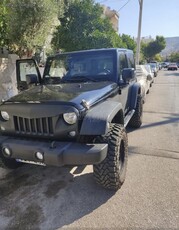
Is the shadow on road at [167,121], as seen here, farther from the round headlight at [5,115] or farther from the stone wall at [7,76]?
the stone wall at [7,76]

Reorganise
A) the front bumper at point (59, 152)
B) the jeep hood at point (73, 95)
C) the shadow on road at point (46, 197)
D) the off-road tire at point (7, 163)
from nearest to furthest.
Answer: the front bumper at point (59, 152) → the shadow on road at point (46, 197) → the jeep hood at point (73, 95) → the off-road tire at point (7, 163)

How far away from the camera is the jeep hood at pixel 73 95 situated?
2998mm

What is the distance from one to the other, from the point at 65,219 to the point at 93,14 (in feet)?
42.9

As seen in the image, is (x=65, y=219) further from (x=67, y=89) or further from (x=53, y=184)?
(x=67, y=89)

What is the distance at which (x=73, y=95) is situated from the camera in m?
3.19

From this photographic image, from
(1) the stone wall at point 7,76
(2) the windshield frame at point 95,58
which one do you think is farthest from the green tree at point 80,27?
(2) the windshield frame at point 95,58

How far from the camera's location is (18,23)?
306 inches

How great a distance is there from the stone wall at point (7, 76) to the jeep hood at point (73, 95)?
471 centimetres

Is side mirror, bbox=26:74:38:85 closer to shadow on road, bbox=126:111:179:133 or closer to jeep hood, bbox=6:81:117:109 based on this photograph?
jeep hood, bbox=6:81:117:109

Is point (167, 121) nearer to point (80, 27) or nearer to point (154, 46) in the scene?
point (80, 27)

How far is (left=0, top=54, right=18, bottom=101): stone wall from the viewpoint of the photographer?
8.00 m

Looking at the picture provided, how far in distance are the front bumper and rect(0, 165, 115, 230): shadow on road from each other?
0.62 metres

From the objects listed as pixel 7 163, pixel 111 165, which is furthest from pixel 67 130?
pixel 7 163

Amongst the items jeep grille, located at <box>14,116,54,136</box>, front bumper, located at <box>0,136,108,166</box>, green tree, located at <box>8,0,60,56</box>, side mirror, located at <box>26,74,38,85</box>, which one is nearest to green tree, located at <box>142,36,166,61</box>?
green tree, located at <box>8,0,60,56</box>
